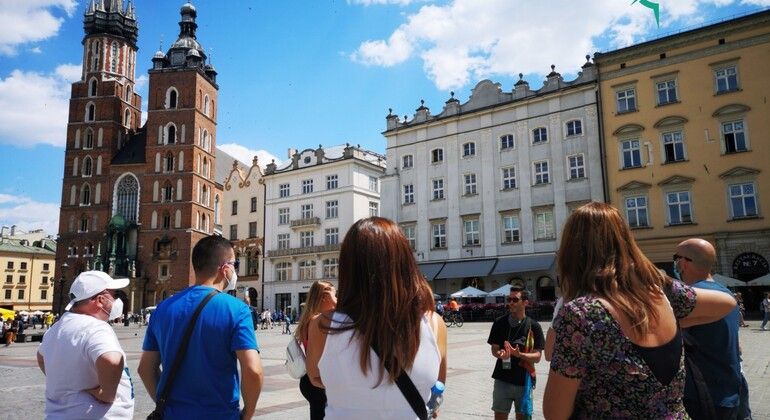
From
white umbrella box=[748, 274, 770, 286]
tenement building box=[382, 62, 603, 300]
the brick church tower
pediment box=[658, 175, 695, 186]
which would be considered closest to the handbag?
white umbrella box=[748, 274, 770, 286]

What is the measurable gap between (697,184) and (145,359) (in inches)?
1371

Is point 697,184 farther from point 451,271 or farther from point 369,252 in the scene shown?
point 369,252

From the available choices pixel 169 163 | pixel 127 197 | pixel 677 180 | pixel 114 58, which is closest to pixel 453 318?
pixel 677 180

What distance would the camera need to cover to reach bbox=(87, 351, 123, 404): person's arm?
350 centimetres

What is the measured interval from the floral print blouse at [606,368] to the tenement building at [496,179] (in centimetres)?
3418

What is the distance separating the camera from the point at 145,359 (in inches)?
145

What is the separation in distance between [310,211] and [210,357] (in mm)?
51944

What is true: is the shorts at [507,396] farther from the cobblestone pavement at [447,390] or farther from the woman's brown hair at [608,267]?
the woman's brown hair at [608,267]

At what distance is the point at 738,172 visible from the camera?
31.1m

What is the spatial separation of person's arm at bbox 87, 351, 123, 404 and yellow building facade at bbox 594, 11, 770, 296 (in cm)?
3377

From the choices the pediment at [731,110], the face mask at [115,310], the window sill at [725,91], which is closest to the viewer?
the face mask at [115,310]

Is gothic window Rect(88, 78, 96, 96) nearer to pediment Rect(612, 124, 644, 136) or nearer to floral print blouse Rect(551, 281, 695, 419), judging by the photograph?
pediment Rect(612, 124, 644, 136)

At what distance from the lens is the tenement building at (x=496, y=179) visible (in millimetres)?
36688

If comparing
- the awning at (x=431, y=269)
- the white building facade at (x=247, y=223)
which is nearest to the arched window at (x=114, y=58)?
the white building facade at (x=247, y=223)
